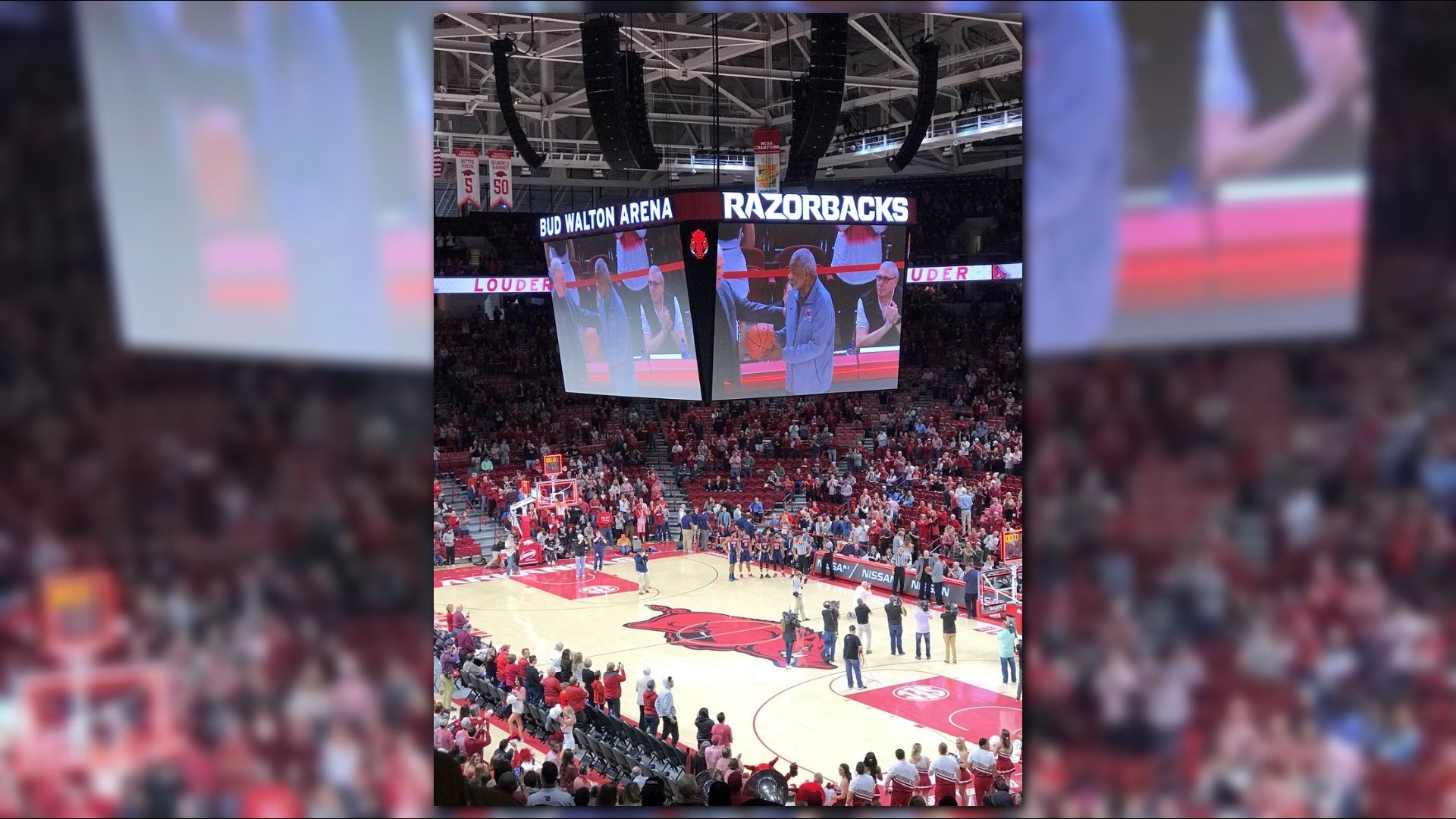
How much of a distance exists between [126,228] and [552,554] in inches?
683

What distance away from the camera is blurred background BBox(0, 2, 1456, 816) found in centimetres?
267

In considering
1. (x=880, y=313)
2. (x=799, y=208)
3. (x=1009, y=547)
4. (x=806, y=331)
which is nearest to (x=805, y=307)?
(x=806, y=331)

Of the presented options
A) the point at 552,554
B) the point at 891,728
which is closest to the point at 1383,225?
the point at 891,728

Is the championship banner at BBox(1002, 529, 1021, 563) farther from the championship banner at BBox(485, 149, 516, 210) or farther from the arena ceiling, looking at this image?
the championship banner at BBox(485, 149, 516, 210)

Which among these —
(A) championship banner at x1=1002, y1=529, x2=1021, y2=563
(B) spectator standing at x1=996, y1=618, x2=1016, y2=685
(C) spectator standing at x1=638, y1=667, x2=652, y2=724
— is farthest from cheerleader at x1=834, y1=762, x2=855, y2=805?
(A) championship banner at x1=1002, y1=529, x2=1021, y2=563

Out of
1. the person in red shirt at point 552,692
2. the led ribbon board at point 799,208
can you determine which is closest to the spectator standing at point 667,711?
the person in red shirt at point 552,692

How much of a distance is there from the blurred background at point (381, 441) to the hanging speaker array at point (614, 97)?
30.6 ft

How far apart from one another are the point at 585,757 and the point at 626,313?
25.3 ft

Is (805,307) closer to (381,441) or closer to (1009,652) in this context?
(1009,652)

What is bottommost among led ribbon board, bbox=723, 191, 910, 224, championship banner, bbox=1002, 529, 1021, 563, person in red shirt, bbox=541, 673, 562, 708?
person in red shirt, bbox=541, 673, 562, 708

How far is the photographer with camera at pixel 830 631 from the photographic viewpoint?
13.1 metres

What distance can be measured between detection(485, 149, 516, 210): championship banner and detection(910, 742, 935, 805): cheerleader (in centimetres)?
1403

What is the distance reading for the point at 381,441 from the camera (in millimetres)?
2699

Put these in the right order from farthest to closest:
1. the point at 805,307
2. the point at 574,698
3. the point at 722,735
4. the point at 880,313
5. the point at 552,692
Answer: the point at 880,313, the point at 805,307, the point at 552,692, the point at 574,698, the point at 722,735
